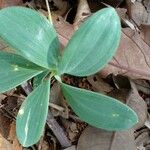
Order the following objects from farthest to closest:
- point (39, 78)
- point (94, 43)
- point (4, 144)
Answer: point (4, 144), point (39, 78), point (94, 43)

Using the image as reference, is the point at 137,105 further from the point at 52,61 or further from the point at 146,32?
the point at 52,61

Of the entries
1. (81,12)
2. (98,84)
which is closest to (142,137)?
(98,84)

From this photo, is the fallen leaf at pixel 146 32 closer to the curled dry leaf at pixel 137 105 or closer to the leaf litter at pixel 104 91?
the leaf litter at pixel 104 91

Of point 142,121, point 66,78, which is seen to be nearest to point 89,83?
point 66,78

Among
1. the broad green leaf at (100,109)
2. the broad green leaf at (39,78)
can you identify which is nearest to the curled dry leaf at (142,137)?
the broad green leaf at (100,109)

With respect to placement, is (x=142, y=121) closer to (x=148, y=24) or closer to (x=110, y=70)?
(x=110, y=70)

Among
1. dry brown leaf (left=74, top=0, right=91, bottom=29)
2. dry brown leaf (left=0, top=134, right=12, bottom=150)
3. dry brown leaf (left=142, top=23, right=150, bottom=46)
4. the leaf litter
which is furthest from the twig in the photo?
dry brown leaf (left=142, top=23, right=150, bottom=46)

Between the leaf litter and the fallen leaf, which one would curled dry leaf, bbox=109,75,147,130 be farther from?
the fallen leaf
